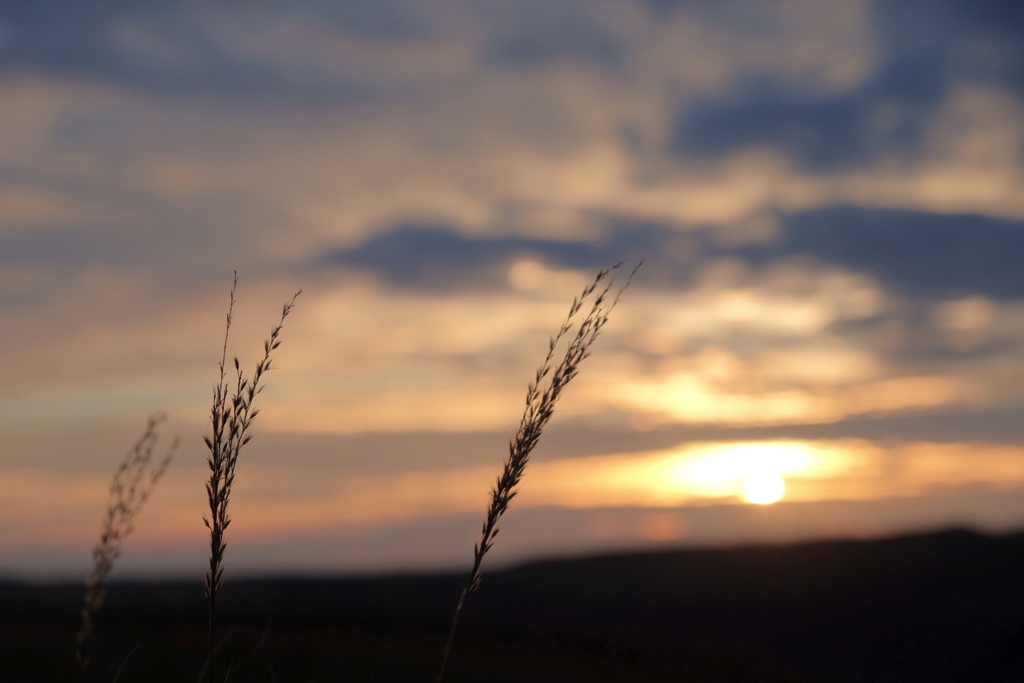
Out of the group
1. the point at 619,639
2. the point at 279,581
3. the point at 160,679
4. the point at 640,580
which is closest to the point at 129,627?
the point at 160,679

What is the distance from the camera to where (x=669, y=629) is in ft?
60.6

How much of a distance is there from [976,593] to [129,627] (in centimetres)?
1595

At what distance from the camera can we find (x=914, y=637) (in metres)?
16.0

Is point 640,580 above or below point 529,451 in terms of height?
→ below

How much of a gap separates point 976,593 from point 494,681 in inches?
483

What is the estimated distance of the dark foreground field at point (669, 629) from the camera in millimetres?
11062

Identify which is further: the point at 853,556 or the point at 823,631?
the point at 853,556

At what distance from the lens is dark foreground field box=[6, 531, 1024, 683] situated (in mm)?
11062

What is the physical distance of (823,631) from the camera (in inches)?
672

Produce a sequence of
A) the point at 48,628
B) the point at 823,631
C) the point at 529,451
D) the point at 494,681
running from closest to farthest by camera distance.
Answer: the point at 529,451 < the point at 494,681 < the point at 48,628 < the point at 823,631

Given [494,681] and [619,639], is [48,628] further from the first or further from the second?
[619,639]

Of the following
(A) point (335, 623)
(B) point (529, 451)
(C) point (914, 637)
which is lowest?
(C) point (914, 637)

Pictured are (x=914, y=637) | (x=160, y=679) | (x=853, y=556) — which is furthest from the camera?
(x=853, y=556)

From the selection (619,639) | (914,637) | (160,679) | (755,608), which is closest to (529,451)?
(160,679)
